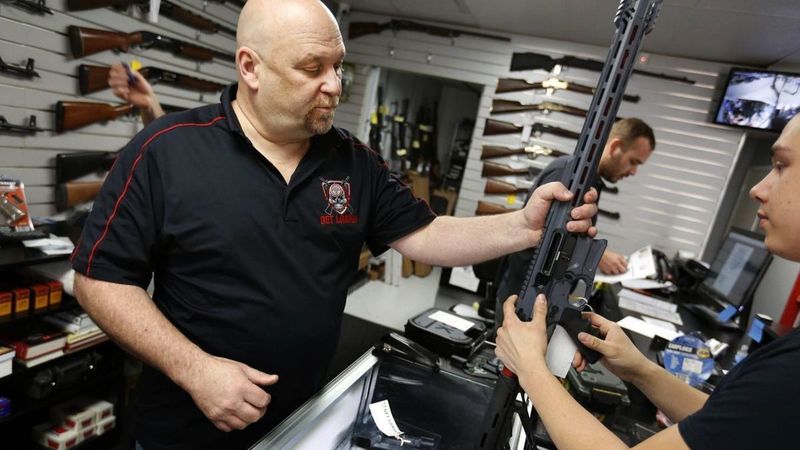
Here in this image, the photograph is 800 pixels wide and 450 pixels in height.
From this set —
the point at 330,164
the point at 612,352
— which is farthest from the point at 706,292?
the point at 330,164

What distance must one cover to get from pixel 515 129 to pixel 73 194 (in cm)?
434

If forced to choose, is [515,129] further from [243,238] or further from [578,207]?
[243,238]

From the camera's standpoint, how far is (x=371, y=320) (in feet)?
15.2

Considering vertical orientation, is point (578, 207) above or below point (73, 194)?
above

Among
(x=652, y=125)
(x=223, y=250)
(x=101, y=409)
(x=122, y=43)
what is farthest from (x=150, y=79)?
(x=652, y=125)

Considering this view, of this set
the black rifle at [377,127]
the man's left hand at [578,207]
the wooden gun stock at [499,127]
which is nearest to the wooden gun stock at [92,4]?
the man's left hand at [578,207]

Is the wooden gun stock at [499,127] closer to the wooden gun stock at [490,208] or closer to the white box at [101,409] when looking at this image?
the wooden gun stock at [490,208]

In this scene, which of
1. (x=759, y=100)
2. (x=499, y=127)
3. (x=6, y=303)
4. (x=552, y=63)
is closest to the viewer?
(x=6, y=303)

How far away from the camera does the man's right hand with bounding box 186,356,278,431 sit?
92 cm

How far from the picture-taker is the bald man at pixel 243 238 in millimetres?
1005

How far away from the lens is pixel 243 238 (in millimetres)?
1115

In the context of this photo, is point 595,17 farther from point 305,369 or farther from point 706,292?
point 305,369

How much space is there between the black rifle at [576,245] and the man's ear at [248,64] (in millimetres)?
885

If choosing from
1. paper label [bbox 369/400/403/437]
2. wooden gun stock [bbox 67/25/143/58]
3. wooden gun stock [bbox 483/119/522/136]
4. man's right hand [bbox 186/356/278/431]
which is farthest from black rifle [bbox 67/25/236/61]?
wooden gun stock [bbox 483/119/522/136]
